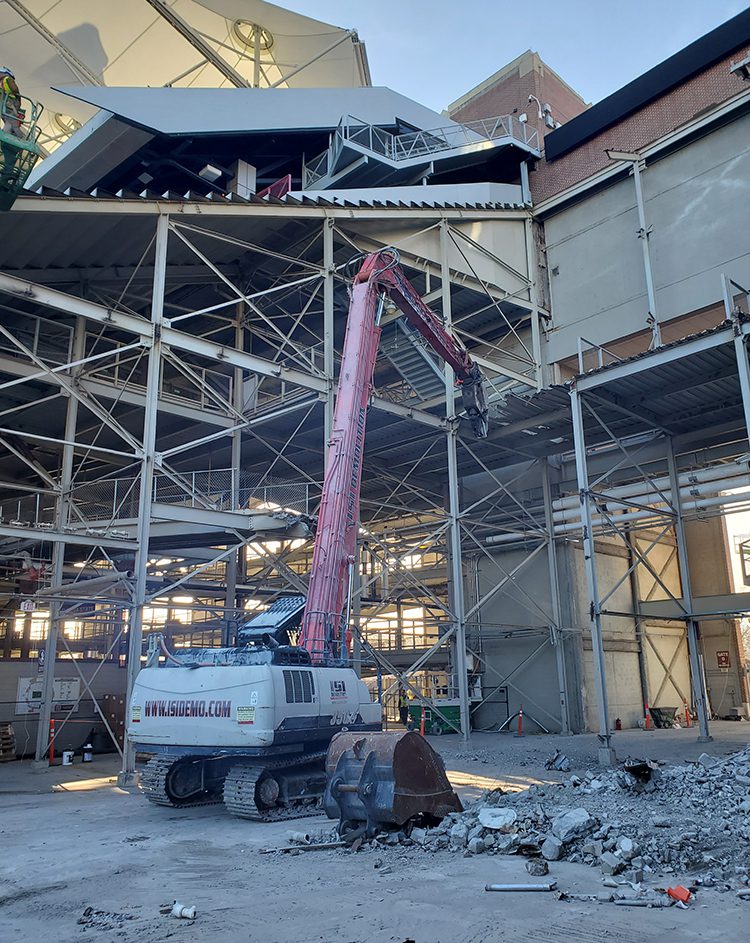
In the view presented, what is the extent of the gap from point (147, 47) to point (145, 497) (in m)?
26.3

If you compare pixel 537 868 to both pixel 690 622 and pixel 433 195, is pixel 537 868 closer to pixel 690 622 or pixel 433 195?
Result: pixel 690 622

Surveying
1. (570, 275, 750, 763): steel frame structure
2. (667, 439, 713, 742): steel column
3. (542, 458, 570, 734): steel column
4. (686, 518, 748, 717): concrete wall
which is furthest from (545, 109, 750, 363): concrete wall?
(686, 518, 748, 717): concrete wall

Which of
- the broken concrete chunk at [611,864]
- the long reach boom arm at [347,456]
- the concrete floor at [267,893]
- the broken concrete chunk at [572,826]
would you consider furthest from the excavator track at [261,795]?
the broken concrete chunk at [611,864]

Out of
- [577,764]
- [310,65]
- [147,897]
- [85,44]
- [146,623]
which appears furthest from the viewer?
[310,65]

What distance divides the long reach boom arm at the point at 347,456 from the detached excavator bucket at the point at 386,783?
299cm

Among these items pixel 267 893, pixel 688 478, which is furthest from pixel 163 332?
pixel 688 478

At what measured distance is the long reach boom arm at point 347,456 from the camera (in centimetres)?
1268

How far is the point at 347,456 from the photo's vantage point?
543 inches

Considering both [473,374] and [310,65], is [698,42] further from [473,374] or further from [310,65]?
[310,65]

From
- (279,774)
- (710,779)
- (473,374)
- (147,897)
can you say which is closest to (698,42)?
(473,374)

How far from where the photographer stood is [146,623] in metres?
27.8

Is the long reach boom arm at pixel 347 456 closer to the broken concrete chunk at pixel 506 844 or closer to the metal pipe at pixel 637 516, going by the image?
the broken concrete chunk at pixel 506 844

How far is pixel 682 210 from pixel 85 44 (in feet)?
84.1

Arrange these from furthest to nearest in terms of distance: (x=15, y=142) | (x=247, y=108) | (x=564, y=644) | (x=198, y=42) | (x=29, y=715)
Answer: (x=198, y=42), (x=247, y=108), (x=564, y=644), (x=29, y=715), (x=15, y=142)
